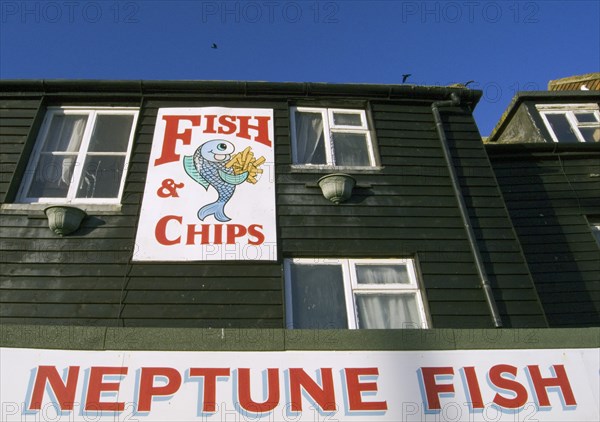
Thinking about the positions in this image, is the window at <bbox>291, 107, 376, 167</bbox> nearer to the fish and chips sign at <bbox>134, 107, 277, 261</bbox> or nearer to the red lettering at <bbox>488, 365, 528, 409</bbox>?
the fish and chips sign at <bbox>134, 107, 277, 261</bbox>

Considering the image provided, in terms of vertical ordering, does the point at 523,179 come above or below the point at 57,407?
above

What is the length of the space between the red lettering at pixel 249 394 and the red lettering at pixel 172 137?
3.86 m

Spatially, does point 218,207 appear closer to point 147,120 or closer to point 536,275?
point 147,120

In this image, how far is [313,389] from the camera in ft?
13.9

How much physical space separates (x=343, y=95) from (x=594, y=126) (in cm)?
545

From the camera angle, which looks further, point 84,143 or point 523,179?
point 523,179

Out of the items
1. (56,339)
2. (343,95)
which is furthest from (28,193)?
(343,95)

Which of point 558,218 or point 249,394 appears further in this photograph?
point 558,218

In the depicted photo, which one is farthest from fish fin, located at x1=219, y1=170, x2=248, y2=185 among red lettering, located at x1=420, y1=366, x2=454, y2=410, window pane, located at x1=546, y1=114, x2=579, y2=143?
window pane, located at x1=546, y1=114, x2=579, y2=143

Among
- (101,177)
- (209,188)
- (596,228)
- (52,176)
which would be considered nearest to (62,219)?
(101,177)

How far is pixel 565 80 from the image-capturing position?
47.1ft

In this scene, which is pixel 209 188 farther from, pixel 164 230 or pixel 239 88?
pixel 239 88

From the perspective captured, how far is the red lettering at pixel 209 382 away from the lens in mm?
4094

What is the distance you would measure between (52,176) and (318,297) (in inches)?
167
